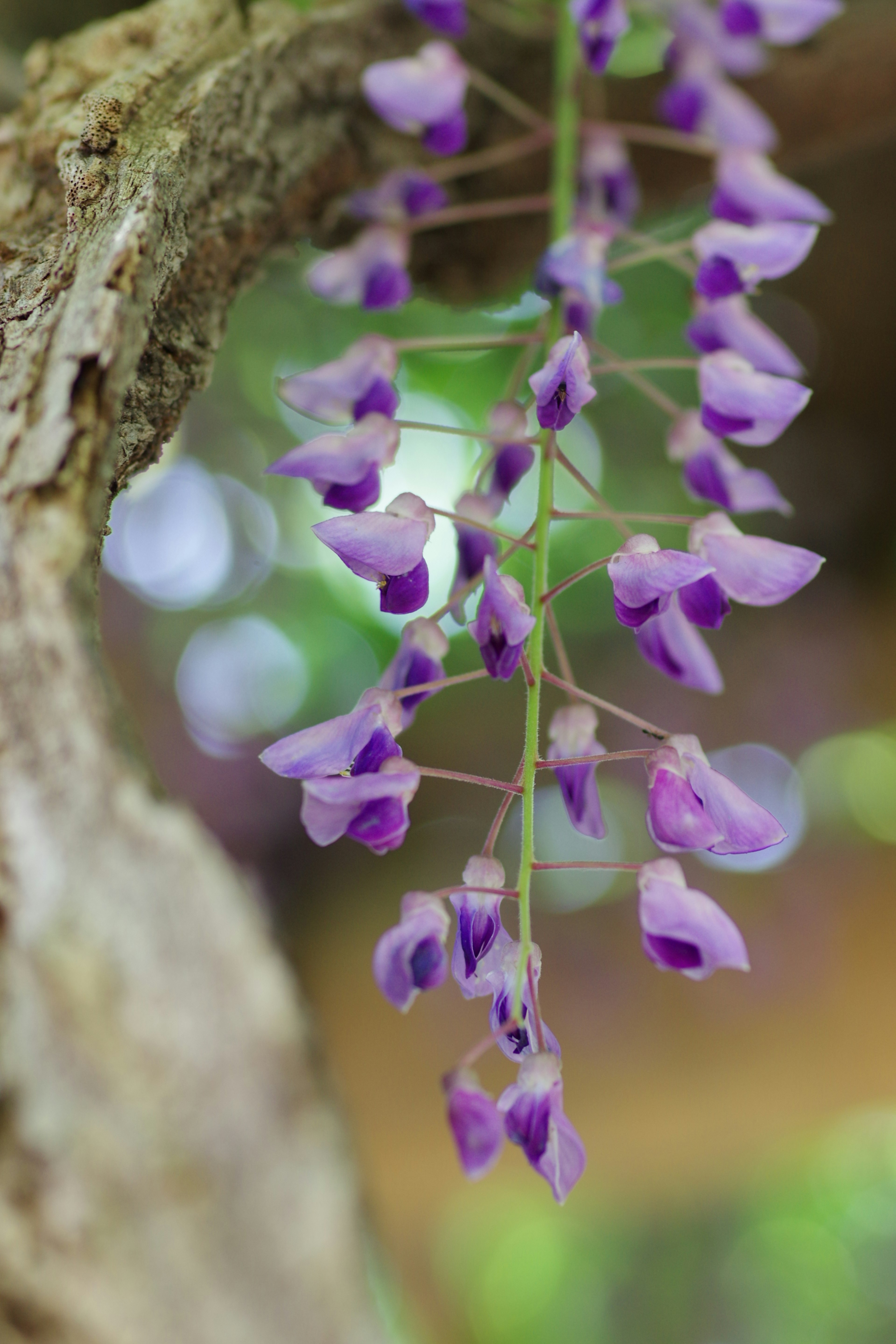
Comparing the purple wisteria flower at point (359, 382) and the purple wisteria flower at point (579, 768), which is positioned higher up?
the purple wisteria flower at point (359, 382)

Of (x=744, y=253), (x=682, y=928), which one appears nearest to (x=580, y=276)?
(x=744, y=253)

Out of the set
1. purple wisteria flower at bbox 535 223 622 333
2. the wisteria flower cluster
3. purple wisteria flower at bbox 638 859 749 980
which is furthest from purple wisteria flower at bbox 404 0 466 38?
purple wisteria flower at bbox 638 859 749 980

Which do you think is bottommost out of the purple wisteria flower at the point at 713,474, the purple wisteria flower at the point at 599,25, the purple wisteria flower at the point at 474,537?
the purple wisteria flower at the point at 713,474

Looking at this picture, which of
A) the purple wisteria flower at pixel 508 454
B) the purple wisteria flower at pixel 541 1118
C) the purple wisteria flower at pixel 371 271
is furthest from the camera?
the purple wisteria flower at pixel 371 271

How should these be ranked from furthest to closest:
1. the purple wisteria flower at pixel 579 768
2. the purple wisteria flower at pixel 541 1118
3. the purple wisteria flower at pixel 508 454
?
the purple wisteria flower at pixel 508 454, the purple wisteria flower at pixel 579 768, the purple wisteria flower at pixel 541 1118

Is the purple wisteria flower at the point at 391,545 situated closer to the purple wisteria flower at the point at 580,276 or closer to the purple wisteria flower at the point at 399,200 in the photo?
the purple wisteria flower at the point at 580,276

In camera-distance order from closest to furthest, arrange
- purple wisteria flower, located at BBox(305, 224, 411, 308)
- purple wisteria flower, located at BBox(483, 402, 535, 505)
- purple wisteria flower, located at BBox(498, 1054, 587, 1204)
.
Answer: purple wisteria flower, located at BBox(498, 1054, 587, 1204) < purple wisteria flower, located at BBox(483, 402, 535, 505) < purple wisteria flower, located at BBox(305, 224, 411, 308)

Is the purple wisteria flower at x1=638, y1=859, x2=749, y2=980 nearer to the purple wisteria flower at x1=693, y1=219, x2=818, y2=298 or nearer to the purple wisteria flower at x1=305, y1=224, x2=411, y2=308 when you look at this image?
the purple wisteria flower at x1=693, y1=219, x2=818, y2=298

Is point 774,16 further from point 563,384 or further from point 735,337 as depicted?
point 563,384

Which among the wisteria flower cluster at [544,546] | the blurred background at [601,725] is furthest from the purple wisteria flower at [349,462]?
the blurred background at [601,725]
